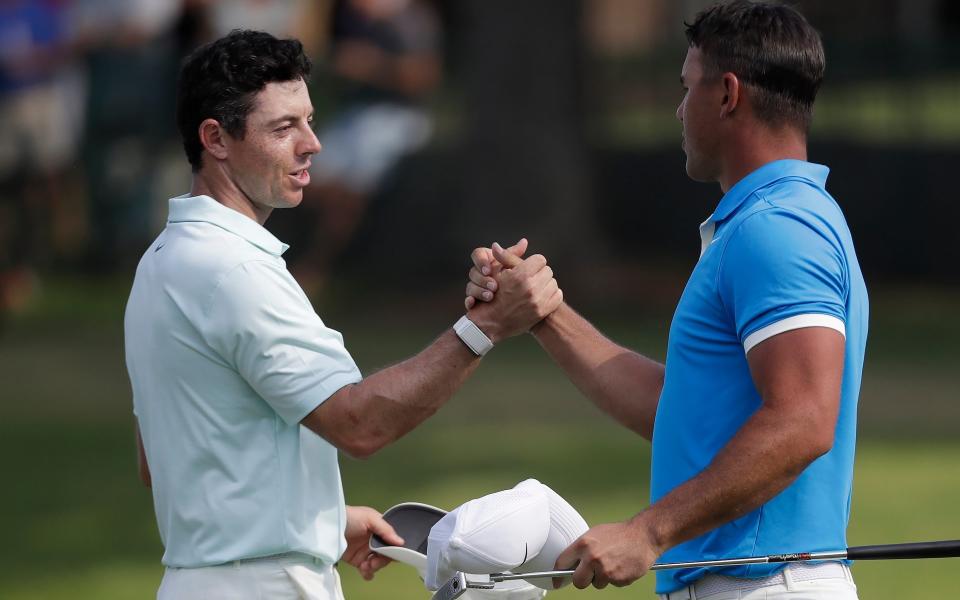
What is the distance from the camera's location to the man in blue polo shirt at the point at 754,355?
3416mm

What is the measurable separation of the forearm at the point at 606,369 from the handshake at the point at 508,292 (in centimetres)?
12

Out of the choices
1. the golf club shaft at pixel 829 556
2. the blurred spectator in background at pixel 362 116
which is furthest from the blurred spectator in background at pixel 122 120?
the golf club shaft at pixel 829 556

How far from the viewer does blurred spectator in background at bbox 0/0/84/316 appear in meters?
17.4

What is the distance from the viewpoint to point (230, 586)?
3.74 m

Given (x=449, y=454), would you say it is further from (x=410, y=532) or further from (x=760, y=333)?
(x=760, y=333)

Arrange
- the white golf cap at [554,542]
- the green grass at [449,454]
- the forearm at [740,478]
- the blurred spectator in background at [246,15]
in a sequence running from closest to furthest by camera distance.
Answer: the forearm at [740,478] → the white golf cap at [554,542] → the green grass at [449,454] → the blurred spectator in background at [246,15]

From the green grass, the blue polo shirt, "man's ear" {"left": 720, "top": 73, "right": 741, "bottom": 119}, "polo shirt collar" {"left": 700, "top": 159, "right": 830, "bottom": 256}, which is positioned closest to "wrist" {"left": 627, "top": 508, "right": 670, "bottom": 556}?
the blue polo shirt

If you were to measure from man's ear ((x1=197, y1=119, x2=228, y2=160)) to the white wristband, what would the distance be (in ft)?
2.39

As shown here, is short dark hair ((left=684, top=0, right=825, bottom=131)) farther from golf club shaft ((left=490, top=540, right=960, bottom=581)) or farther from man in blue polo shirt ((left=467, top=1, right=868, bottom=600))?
golf club shaft ((left=490, top=540, right=960, bottom=581))

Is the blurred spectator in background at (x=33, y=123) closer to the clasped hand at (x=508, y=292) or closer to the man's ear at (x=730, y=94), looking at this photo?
the clasped hand at (x=508, y=292)

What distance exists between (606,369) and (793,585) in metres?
1.10

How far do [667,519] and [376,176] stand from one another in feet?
48.1

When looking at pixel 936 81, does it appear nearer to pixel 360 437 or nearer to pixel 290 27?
pixel 290 27

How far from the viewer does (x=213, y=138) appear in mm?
3967
